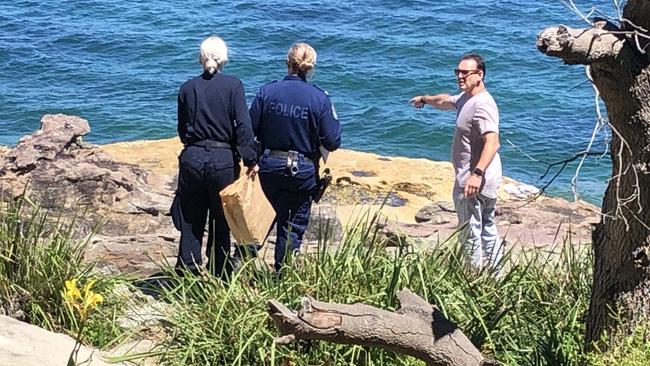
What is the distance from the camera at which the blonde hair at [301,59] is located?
6812 millimetres

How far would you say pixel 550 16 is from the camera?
2664cm

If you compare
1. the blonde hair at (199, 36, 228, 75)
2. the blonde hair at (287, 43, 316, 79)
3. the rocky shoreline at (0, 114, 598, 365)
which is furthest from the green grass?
the blonde hair at (287, 43, 316, 79)

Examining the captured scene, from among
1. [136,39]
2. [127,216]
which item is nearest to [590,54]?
[127,216]

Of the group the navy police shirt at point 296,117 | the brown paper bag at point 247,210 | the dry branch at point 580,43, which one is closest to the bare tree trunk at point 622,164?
the dry branch at point 580,43

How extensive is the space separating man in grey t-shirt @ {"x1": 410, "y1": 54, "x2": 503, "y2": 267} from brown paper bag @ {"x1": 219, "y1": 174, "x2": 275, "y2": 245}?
4.15ft

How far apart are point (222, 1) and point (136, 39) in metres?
5.03

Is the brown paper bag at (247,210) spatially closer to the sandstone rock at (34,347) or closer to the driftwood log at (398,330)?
the sandstone rock at (34,347)

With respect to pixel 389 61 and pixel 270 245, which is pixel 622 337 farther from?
pixel 389 61

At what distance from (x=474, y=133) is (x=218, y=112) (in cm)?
164

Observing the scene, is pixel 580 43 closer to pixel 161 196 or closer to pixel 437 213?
pixel 437 213

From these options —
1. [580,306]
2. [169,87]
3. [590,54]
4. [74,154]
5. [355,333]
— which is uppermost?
[590,54]

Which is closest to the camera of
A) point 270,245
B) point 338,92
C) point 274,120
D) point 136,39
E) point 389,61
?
point 274,120

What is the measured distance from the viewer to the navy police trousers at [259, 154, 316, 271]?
6.96 m

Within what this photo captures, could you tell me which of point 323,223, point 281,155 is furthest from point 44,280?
point 323,223
